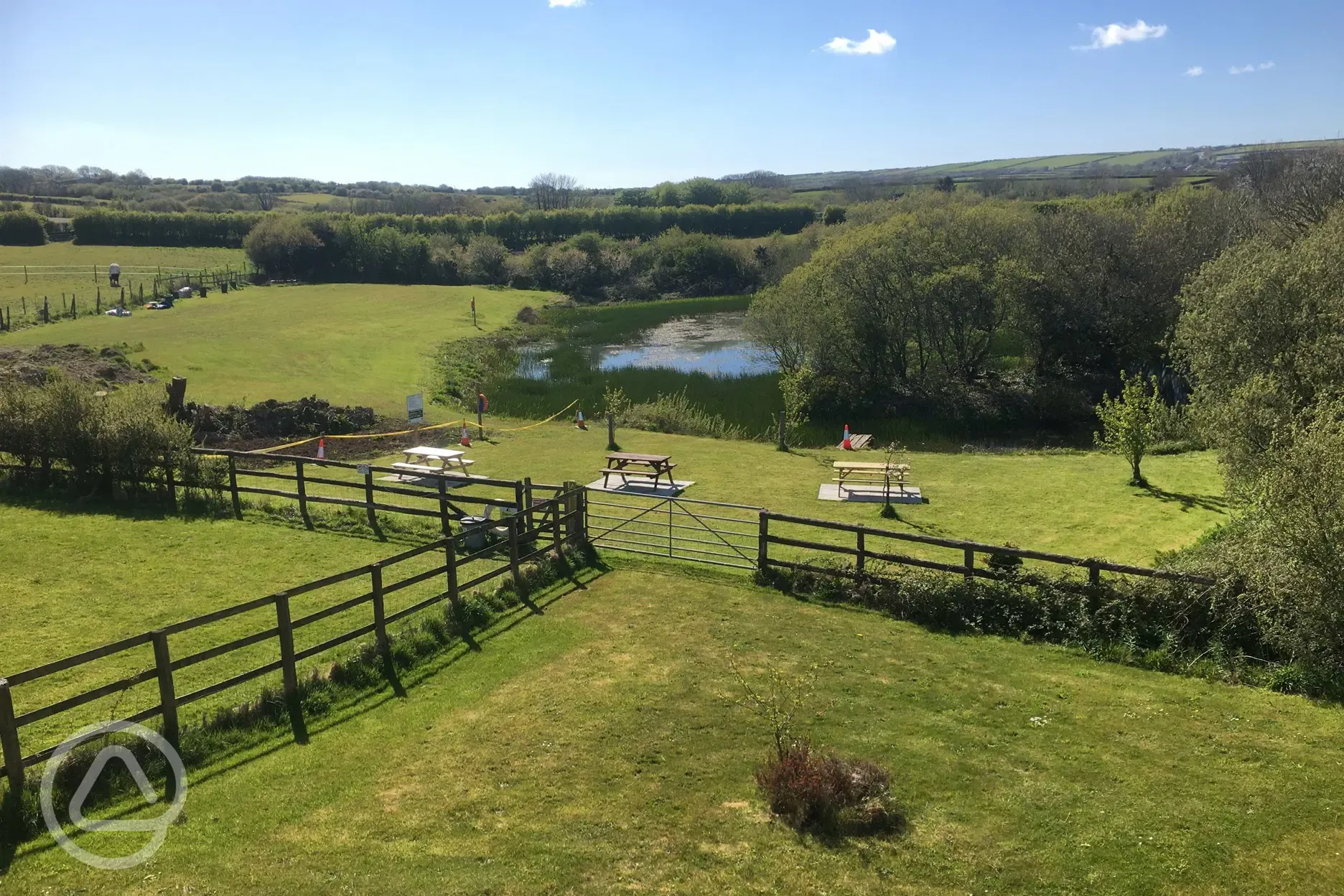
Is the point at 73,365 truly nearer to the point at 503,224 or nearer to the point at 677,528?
the point at 677,528

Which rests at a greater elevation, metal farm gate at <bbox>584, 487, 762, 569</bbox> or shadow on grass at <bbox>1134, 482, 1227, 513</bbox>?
metal farm gate at <bbox>584, 487, 762, 569</bbox>

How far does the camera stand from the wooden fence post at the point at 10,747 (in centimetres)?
766

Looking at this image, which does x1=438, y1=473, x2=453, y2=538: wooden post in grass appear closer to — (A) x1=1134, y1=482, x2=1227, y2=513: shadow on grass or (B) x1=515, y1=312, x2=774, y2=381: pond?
(A) x1=1134, y1=482, x2=1227, y2=513: shadow on grass

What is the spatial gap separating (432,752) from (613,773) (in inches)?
83.8

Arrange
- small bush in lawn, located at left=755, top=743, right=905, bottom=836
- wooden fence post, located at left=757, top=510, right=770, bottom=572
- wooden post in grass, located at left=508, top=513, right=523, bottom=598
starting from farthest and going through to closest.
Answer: wooden fence post, located at left=757, top=510, right=770, bottom=572 → wooden post in grass, located at left=508, top=513, right=523, bottom=598 → small bush in lawn, located at left=755, top=743, right=905, bottom=836

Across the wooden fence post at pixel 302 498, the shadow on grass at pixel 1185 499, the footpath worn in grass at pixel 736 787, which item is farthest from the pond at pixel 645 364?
the footpath worn in grass at pixel 736 787

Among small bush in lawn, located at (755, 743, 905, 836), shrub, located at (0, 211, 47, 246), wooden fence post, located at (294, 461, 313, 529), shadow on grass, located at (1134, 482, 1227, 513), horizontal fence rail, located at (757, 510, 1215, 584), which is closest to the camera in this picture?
small bush in lawn, located at (755, 743, 905, 836)

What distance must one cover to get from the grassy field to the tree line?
3251 mm

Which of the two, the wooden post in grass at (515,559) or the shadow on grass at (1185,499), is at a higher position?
the wooden post in grass at (515,559)

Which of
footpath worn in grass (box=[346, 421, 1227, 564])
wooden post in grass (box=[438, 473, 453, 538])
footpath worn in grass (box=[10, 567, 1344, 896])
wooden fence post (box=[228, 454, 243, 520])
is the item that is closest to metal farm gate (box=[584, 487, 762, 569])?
footpath worn in grass (box=[346, 421, 1227, 564])

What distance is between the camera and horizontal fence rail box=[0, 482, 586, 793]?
805 cm

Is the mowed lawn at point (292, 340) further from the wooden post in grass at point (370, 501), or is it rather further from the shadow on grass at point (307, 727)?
the shadow on grass at point (307, 727)

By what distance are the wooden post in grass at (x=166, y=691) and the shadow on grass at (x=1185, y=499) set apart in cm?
2143

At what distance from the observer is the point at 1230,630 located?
12.3m
